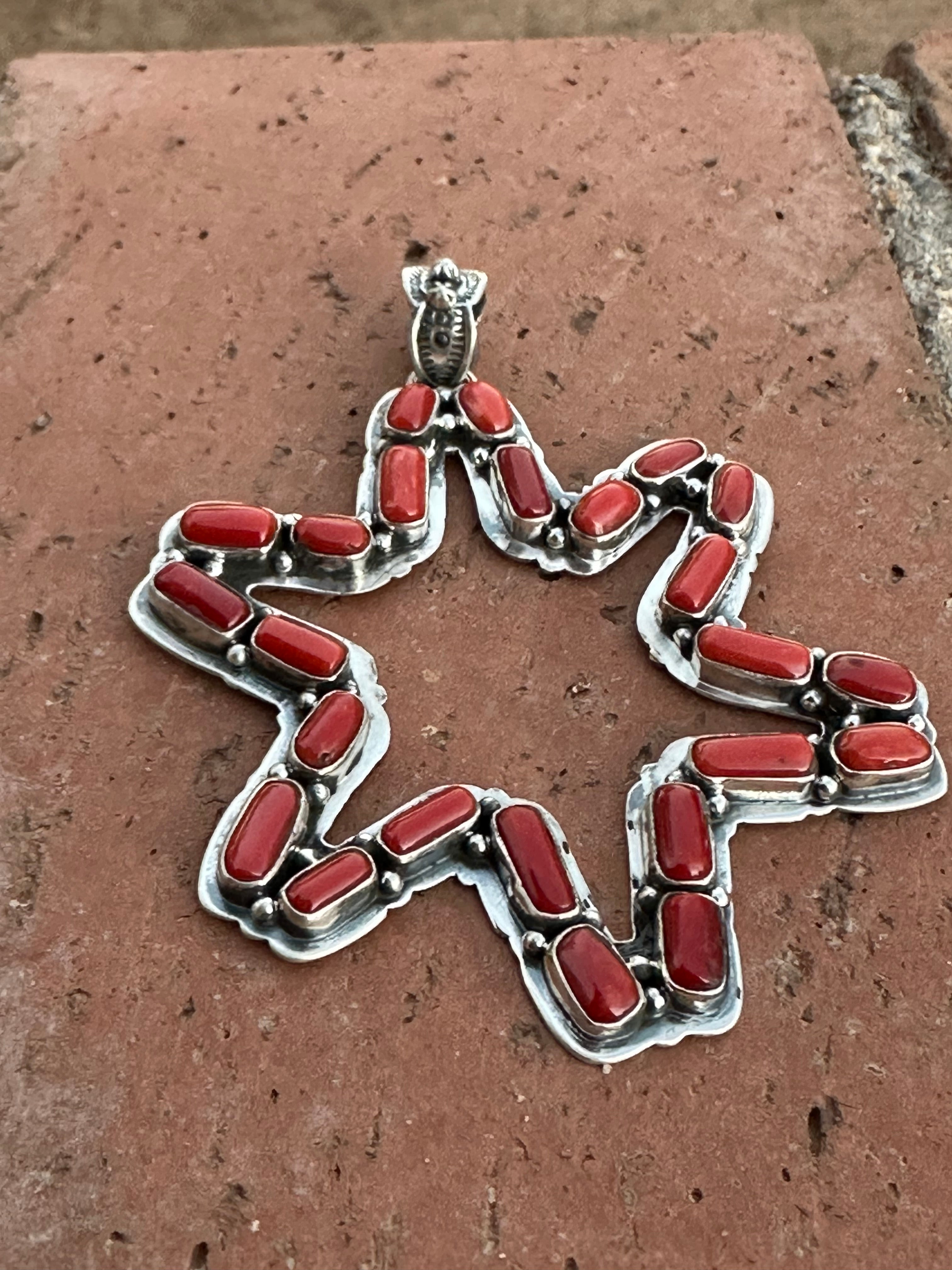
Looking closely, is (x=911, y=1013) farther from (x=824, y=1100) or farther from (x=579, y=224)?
(x=579, y=224)

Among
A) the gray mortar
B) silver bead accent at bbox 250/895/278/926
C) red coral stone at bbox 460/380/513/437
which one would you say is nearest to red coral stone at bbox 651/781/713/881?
silver bead accent at bbox 250/895/278/926

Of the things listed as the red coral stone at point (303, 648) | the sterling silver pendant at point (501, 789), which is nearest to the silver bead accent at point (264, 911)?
the sterling silver pendant at point (501, 789)

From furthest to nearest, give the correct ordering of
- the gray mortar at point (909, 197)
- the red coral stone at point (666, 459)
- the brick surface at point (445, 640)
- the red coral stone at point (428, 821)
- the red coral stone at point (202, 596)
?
the gray mortar at point (909, 197) < the red coral stone at point (666, 459) < the red coral stone at point (202, 596) < the red coral stone at point (428, 821) < the brick surface at point (445, 640)

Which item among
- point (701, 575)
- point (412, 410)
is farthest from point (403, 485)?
point (701, 575)

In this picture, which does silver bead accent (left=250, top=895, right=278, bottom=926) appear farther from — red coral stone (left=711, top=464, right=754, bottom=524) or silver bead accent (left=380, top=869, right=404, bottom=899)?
red coral stone (left=711, top=464, right=754, bottom=524)

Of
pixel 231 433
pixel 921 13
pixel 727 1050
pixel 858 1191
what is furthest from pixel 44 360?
pixel 921 13

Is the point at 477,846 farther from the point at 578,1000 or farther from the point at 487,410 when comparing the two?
the point at 487,410

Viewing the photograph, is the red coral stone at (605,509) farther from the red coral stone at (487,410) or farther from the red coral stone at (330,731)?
the red coral stone at (330,731)
